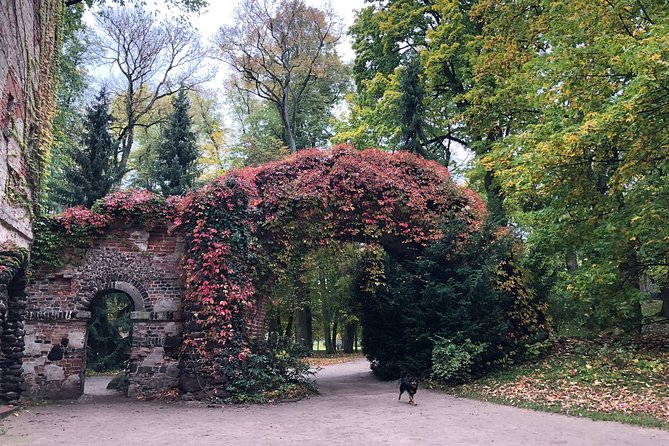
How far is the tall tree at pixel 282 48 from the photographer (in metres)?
23.7

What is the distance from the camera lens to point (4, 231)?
9.22m

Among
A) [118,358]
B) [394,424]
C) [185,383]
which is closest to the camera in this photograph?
[394,424]

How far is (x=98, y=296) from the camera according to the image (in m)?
11.4

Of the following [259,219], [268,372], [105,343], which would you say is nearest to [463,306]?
[268,372]

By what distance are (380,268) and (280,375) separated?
4.76m

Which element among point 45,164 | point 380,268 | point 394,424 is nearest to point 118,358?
point 45,164

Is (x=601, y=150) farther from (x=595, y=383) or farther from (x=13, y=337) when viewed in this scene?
(x=13, y=337)

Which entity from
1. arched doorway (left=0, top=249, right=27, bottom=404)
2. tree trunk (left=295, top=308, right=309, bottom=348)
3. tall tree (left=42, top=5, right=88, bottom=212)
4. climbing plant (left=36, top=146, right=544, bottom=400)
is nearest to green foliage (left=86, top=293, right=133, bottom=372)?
tall tree (left=42, top=5, right=88, bottom=212)

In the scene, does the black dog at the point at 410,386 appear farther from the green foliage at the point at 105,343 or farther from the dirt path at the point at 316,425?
the green foliage at the point at 105,343

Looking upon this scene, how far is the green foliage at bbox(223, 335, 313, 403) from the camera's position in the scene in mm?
10102

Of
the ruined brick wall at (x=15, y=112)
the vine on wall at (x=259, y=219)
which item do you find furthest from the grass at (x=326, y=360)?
the ruined brick wall at (x=15, y=112)

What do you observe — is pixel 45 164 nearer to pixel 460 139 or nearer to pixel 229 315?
pixel 229 315

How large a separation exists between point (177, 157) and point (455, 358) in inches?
611

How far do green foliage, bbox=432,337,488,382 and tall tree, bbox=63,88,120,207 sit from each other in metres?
15.3
